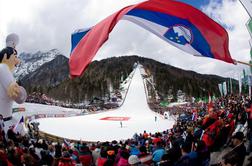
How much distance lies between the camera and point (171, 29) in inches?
285

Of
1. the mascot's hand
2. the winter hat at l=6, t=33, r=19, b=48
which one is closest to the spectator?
the mascot's hand

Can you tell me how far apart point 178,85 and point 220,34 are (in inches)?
5170

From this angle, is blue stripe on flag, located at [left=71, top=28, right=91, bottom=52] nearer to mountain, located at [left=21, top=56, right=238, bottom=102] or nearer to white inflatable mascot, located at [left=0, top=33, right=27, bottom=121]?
white inflatable mascot, located at [left=0, top=33, right=27, bottom=121]

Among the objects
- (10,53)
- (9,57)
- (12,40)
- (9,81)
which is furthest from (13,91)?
(12,40)

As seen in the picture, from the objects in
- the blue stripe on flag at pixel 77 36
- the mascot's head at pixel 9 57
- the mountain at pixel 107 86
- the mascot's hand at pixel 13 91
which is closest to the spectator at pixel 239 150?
the blue stripe on flag at pixel 77 36

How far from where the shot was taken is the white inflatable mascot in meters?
10.9

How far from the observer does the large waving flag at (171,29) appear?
505cm

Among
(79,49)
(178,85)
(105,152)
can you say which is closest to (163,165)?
(105,152)

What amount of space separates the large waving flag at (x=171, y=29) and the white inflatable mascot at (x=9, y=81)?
17.5 feet

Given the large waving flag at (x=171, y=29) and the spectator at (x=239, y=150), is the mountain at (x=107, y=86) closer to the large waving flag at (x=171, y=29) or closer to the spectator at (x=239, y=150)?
the large waving flag at (x=171, y=29)

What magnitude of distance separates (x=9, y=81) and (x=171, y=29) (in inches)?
243

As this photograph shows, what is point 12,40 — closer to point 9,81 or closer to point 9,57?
point 9,57

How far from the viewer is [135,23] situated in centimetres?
741

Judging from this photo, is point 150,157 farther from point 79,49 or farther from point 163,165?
point 79,49
